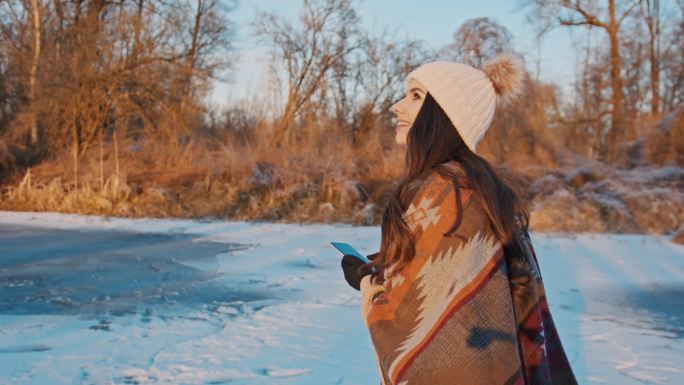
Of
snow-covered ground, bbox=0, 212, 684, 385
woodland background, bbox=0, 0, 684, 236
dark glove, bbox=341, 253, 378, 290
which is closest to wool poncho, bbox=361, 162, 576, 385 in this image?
dark glove, bbox=341, 253, 378, 290

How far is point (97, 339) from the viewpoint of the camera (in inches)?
152

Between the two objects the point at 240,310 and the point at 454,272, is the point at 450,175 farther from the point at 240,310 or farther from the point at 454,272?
the point at 240,310

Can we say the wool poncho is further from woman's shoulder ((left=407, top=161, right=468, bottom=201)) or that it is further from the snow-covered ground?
the snow-covered ground

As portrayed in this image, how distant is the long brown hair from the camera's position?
151 cm

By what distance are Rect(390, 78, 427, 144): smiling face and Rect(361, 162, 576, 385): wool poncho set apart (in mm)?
220

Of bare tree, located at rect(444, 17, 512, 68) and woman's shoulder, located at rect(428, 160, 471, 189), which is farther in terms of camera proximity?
bare tree, located at rect(444, 17, 512, 68)

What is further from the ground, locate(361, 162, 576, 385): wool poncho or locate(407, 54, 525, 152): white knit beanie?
locate(407, 54, 525, 152): white knit beanie

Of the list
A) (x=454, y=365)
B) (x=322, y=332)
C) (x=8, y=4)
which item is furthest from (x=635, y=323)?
(x=8, y=4)

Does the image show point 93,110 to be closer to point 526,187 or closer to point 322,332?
point 526,187

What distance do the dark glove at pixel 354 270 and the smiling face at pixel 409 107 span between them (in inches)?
14.4

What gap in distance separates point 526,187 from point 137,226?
23.4ft

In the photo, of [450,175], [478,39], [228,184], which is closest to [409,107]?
[450,175]

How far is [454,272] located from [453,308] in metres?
0.09

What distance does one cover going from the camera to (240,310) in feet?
15.6
